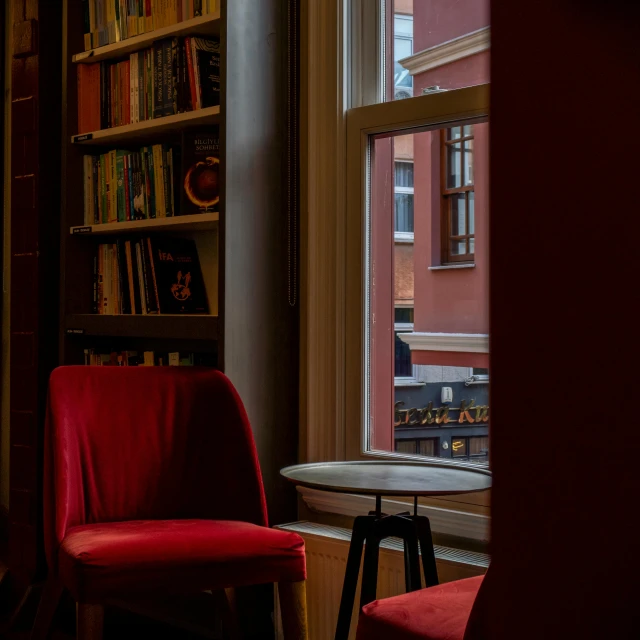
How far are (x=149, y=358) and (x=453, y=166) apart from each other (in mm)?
1150

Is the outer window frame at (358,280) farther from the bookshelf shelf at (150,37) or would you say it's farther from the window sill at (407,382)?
the bookshelf shelf at (150,37)

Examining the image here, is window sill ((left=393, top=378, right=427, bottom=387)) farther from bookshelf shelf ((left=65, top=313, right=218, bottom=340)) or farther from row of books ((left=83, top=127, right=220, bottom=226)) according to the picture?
row of books ((left=83, top=127, right=220, bottom=226))

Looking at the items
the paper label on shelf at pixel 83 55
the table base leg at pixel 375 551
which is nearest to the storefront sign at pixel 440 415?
the table base leg at pixel 375 551

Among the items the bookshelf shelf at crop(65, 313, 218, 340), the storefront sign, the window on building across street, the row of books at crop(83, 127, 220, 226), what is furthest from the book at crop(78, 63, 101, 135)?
the storefront sign

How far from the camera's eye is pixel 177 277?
9.08 feet

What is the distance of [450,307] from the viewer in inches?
91.5

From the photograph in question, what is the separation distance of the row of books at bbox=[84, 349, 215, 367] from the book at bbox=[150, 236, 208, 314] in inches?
5.6

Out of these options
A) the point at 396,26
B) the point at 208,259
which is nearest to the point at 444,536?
the point at 208,259

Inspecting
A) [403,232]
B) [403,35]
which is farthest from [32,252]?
[403,35]

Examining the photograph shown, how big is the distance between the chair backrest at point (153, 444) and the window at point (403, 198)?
66 centimetres

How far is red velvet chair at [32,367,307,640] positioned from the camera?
1.80 m

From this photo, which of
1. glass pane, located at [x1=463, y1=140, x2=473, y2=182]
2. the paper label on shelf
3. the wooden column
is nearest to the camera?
glass pane, located at [x1=463, y1=140, x2=473, y2=182]

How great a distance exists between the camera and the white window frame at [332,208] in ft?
8.30
